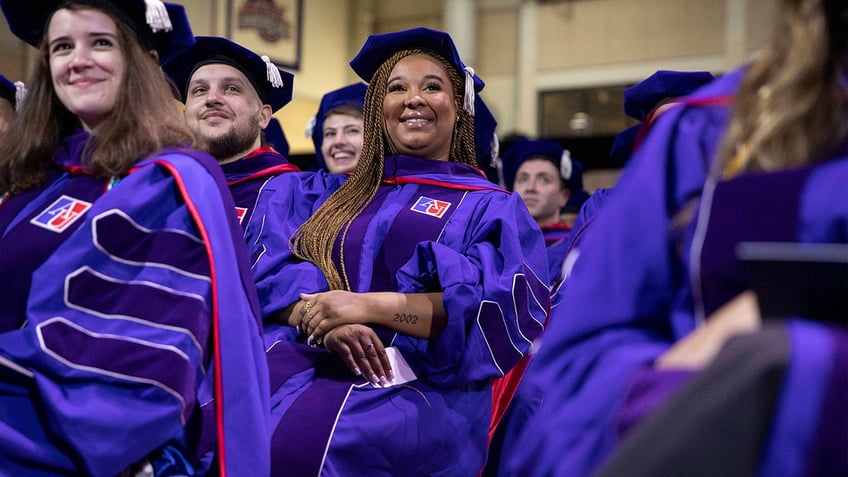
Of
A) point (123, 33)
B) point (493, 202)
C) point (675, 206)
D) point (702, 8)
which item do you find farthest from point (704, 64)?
point (675, 206)

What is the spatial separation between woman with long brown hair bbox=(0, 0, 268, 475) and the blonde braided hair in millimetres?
872

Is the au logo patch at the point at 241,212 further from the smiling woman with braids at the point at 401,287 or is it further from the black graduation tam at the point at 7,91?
the black graduation tam at the point at 7,91

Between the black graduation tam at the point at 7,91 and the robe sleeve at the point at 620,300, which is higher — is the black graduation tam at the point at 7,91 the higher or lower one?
the higher one

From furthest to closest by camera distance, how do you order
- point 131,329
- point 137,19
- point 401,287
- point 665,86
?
1. point 665,86
2. point 401,287
3. point 137,19
4. point 131,329

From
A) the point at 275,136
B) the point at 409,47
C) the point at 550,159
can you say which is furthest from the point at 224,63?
the point at 550,159

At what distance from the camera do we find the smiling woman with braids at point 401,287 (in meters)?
2.79

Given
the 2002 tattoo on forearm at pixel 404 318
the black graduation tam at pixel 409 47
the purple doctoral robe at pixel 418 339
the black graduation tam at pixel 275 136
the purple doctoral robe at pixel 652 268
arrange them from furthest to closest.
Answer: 1. the black graduation tam at pixel 275 136
2. the black graduation tam at pixel 409 47
3. the 2002 tattoo on forearm at pixel 404 318
4. the purple doctoral robe at pixel 418 339
5. the purple doctoral robe at pixel 652 268

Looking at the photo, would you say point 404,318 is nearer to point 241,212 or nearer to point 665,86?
point 241,212

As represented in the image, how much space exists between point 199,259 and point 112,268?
0.62 feet

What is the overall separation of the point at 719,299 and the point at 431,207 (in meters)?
2.02

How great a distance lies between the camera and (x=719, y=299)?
133 centimetres

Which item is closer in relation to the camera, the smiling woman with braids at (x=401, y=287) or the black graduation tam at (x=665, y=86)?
the smiling woman with braids at (x=401, y=287)

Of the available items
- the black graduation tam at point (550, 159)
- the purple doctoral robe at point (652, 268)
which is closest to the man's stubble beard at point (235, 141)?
the black graduation tam at point (550, 159)

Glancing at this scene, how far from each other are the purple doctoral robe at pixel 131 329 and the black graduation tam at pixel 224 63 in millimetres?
1472
